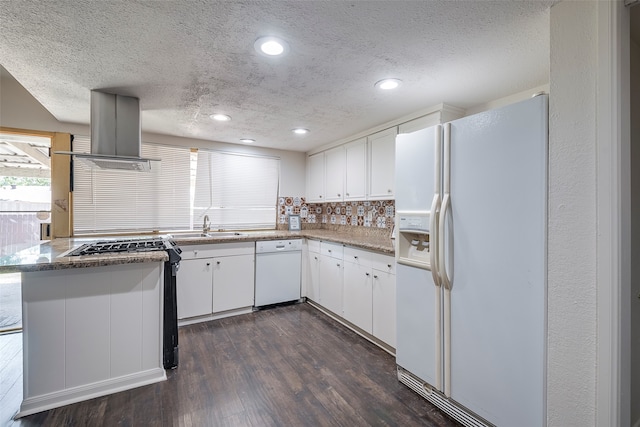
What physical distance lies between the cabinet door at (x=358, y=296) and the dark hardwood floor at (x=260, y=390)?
0.19 metres

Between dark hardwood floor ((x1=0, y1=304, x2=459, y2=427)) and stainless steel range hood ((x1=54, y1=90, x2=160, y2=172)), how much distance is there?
5.52 ft

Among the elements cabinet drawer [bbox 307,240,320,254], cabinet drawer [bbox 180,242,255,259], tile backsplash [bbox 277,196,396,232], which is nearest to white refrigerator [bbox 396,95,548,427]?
tile backsplash [bbox 277,196,396,232]

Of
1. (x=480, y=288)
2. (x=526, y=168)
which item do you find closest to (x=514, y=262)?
(x=480, y=288)

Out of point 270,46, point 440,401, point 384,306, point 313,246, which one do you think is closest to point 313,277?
point 313,246

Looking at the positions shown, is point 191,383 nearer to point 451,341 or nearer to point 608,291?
point 451,341

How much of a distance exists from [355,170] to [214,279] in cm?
204

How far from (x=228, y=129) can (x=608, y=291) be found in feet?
10.8

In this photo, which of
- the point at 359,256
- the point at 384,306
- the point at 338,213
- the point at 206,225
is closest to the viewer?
the point at 384,306

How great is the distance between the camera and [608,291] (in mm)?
1083

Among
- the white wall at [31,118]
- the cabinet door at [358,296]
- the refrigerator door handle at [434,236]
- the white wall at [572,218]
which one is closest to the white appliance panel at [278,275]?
the cabinet door at [358,296]

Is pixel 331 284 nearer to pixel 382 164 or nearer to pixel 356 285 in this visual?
pixel 356 285

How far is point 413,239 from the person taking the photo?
2.04 m

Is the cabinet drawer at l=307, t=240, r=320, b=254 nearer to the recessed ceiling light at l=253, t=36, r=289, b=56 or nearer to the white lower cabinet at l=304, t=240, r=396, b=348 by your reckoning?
the white lower cabinet at l=304, t=240, r=396, b=348

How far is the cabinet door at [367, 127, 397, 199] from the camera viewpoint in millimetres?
2857
